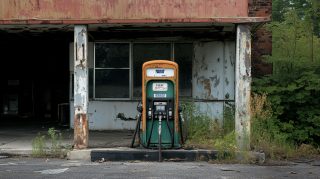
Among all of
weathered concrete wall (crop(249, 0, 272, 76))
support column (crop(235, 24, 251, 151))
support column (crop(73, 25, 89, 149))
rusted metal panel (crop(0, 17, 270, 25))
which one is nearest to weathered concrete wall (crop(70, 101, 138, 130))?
support column (crop(73, 25, 89, 149))

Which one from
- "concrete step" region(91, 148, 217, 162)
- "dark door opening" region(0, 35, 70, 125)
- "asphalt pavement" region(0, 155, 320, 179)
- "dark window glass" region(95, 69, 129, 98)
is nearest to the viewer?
"asphalt pavement" region(0, 155, 320, 179)

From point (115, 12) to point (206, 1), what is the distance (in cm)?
235

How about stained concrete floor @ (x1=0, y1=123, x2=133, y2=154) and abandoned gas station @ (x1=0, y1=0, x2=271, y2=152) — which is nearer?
abandoned gas station @ (x1=0, y1=0, x2=271, y2=152)

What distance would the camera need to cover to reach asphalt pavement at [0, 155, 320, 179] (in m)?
9.88

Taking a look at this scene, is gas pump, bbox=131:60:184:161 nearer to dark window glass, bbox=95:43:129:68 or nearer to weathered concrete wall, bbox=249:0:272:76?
dark window glass, bbox=95:43:129:68

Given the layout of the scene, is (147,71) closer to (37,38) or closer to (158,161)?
(158,161)

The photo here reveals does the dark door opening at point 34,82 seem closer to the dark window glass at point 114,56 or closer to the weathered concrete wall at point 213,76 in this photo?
the dark window glass at point 114,56

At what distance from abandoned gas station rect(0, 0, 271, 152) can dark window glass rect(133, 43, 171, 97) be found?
0.11 ft

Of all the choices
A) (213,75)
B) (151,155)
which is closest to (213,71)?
(213,75)

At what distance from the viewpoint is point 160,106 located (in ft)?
41.1

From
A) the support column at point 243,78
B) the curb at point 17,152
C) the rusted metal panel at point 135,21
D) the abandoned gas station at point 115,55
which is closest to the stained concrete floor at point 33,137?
the curb at point 17,152

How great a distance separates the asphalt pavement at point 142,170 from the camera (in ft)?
32.4

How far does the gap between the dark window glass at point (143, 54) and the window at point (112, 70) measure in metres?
0.24

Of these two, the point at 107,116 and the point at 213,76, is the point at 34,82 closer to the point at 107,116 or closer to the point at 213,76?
the point at 107,116
